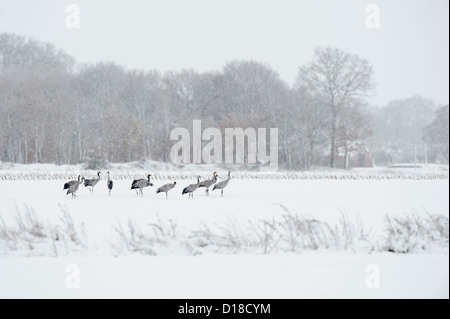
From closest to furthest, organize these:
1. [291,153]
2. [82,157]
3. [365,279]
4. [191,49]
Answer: [365,279] < [82,157] < [291,153] < [191,49]

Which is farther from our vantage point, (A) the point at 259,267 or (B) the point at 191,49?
(B) the point at 191,49

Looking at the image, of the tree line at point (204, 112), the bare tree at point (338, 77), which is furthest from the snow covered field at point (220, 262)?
the bare tree at point (338, 77)

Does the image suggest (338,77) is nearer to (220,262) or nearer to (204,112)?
(204,112)

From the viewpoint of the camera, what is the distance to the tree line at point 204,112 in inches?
1243

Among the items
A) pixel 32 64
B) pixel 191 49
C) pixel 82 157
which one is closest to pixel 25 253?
pixel 82 157

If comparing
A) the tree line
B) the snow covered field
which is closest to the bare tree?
the tree line

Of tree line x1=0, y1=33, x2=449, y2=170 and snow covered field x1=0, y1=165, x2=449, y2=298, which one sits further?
tree line x1=0, y1=33, x2=449, y2=170

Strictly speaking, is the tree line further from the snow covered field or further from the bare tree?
the snow covered field

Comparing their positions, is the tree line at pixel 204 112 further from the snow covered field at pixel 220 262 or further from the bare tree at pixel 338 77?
the snow covered field at pixel 220 262

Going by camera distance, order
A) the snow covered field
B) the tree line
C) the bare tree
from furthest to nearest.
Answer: the bare tree
the tree line
the snow covered field

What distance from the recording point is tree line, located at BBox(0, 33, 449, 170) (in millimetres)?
31562
